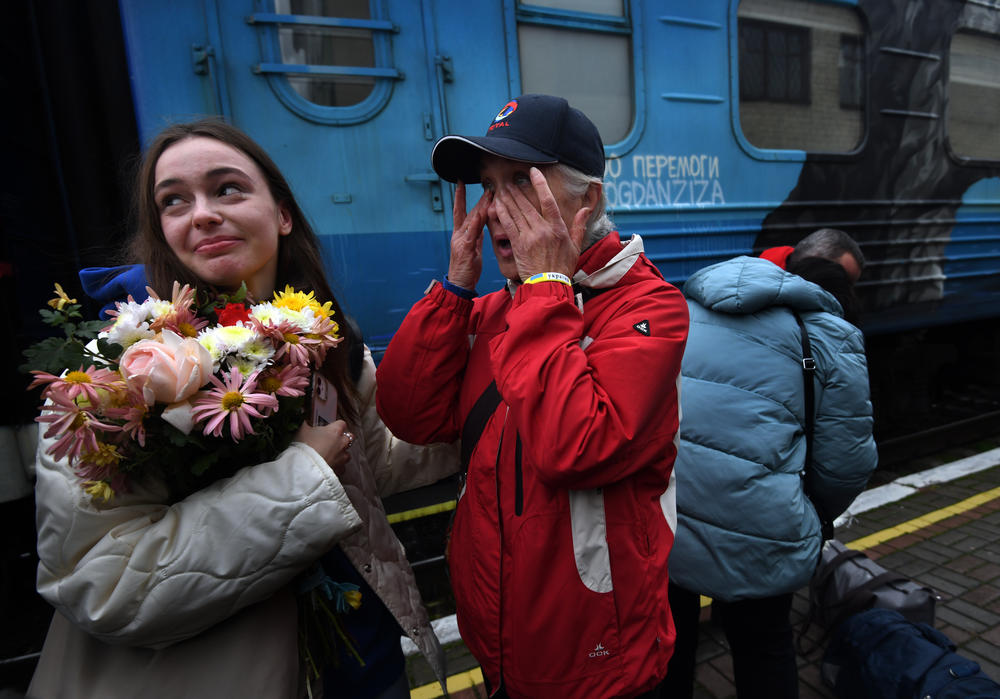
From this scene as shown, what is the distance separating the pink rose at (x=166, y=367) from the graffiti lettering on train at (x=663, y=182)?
254cm

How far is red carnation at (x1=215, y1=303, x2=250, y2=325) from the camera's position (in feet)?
3.45

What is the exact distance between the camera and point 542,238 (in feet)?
3.90

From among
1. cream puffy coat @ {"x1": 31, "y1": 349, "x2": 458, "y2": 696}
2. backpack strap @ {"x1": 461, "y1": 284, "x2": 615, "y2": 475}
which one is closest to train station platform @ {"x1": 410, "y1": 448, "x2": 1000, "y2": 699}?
backpack strap @ {"x1": 461, "y1": 284, "x2": 615, "y2": 475}

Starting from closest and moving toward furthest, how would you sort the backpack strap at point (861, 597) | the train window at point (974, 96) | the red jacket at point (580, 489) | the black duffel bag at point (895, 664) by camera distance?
the red jacket at point (580, 489) < the black duffel bag at point (895, 664) < the backpack strap at point (861, 597) < the train window at point (974, 96)

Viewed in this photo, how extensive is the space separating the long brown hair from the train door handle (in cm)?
135

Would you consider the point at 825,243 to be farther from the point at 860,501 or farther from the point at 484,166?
the point at 860,501

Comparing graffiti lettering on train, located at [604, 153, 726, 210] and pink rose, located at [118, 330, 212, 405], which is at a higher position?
graffiti lettering on train, located at [604, 153, 726, 210]

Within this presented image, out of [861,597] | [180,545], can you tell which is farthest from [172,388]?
[861,597]

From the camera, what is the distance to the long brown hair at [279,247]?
3.94ft

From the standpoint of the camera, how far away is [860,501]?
3.90 meters

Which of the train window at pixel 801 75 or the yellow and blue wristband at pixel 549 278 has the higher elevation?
the train window at pixel 801 75

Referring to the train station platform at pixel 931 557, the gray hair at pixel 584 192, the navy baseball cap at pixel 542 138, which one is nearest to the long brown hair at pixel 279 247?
the navy baseball cap at pixel 542 138

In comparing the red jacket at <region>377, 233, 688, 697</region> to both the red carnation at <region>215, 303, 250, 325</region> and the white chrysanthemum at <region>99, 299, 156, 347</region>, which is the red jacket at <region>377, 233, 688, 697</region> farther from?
the white chrysanthemum at <region>99, 299, 156, 347</region>

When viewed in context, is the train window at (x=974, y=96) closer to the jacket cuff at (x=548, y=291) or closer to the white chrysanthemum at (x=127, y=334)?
the jacket cuff at (x=548, y=291)
